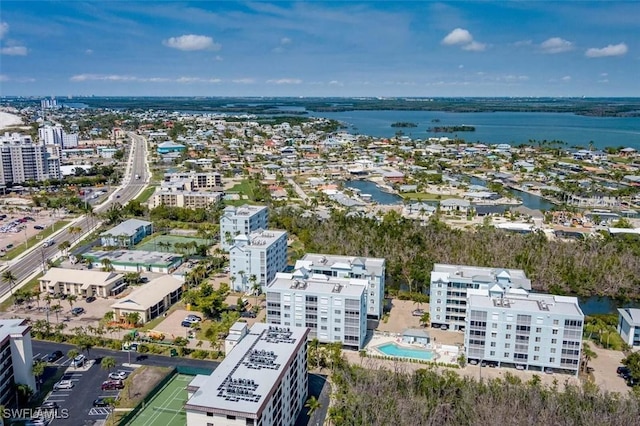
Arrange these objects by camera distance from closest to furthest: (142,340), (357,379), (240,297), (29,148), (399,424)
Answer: (399,424) → (357,379) → (142,340) → (240,297) → (29,148)

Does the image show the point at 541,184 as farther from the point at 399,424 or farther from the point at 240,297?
the point at 399,424

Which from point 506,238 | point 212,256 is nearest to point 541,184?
point 506,238

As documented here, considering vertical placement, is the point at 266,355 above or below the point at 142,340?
above

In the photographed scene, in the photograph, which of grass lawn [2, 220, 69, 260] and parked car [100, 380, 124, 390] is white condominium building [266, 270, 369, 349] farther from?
grass lawn [2, 220, 69, 260]

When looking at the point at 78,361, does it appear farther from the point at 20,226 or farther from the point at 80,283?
the point at 20,226

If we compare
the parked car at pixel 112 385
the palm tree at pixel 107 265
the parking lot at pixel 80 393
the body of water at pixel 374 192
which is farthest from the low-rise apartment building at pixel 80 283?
the body of water at pixel 374 192

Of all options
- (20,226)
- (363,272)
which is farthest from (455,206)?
(20,226)
